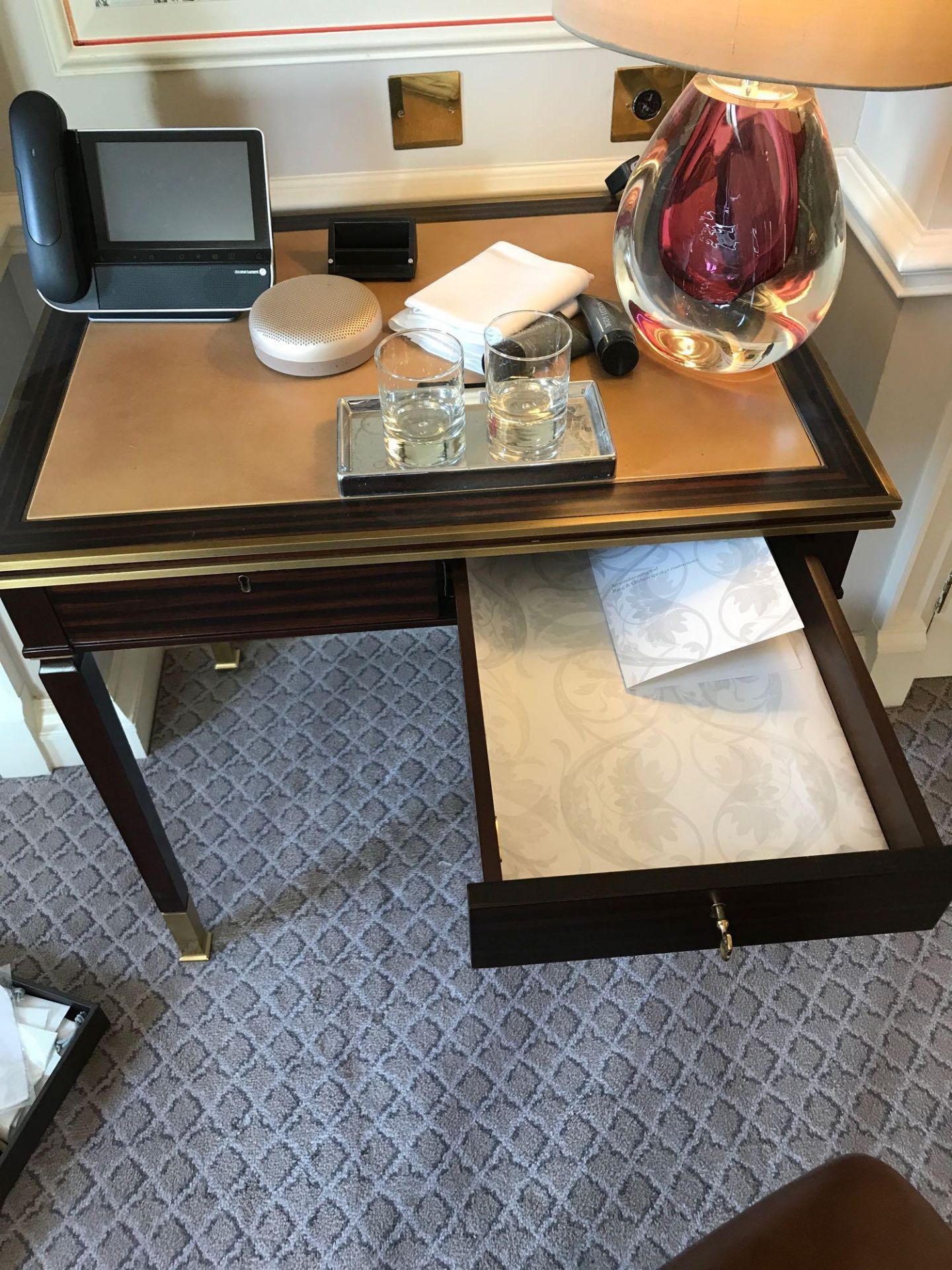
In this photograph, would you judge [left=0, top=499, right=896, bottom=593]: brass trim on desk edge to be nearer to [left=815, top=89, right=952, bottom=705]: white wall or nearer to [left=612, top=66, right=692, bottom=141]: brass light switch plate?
[left=815, top=89, right=952, bottom=705]: white wall

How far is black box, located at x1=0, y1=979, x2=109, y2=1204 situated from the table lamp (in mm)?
932

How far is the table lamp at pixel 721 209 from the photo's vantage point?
0.68 meters

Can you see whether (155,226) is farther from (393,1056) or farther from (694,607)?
(393,1056)

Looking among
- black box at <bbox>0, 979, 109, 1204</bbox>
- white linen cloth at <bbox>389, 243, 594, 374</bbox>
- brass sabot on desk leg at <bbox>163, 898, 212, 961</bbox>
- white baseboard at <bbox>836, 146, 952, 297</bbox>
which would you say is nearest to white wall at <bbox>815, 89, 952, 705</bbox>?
white baseboard at <bbox>836, 146, 952, 297</bbox>

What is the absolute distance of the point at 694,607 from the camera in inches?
35.8

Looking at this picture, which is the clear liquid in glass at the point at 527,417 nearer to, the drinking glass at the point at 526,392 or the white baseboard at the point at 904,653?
the drinking glass at the point at 526,392

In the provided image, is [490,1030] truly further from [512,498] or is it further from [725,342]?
→ [725,342]

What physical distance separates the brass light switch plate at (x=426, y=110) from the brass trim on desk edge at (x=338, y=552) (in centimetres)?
56

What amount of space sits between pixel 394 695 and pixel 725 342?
2.52 feet

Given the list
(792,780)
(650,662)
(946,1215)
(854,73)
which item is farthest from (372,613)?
(946,1215)

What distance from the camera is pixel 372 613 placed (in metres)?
0.90

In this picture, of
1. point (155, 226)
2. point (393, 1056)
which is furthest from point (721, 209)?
point (393, 1056)

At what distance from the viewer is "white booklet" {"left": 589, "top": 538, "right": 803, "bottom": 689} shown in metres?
0.87

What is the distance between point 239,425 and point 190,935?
635 millimetres
